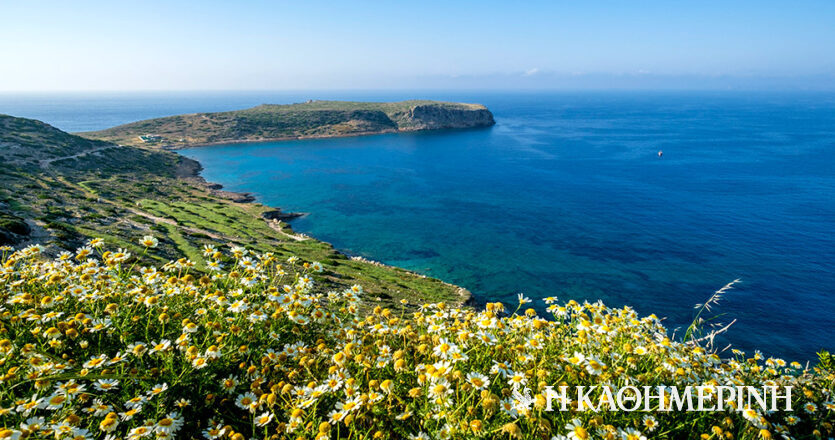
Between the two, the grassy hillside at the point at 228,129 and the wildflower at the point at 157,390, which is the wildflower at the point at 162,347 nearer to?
the wildflower at the point at 157,390

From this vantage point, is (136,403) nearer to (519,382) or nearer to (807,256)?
(519,382)

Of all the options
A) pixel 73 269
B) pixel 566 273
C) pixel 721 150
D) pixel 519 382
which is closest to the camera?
pixel 519 382

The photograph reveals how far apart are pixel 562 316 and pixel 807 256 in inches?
2708

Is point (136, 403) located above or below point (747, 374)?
above

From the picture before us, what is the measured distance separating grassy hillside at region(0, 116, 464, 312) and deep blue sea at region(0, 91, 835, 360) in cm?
790

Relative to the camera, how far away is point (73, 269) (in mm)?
7734

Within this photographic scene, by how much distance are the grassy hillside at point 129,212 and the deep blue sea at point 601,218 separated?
790 centimetres

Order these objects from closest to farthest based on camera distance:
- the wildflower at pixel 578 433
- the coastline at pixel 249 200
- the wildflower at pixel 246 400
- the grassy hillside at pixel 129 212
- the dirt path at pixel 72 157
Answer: the wildflower at pixel 578 433, the wildflower at pixel 246 400, the grassy hillside at pixel 129 212, the coastline at pixel 249 200, the dirt path at pixel 72 157

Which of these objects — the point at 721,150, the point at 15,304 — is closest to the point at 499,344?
the point at 15,304

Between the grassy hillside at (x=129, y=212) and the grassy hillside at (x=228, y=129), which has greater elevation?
the grassy hillside at (x=228, y=129)

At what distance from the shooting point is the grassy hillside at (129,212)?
35562 mm

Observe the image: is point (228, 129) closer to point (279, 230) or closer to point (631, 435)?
point (279, 230)

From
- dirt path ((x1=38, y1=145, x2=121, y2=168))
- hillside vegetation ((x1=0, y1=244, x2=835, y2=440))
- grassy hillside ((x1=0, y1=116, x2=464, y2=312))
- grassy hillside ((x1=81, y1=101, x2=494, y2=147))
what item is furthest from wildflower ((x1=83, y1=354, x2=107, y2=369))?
grassy hillside ((x1=81, y1=101, x2=494, y2=147))

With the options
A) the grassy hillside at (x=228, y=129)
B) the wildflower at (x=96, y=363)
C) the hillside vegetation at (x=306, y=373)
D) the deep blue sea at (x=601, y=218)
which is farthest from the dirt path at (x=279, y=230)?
the grassy hillside at (x=228, y=129)
